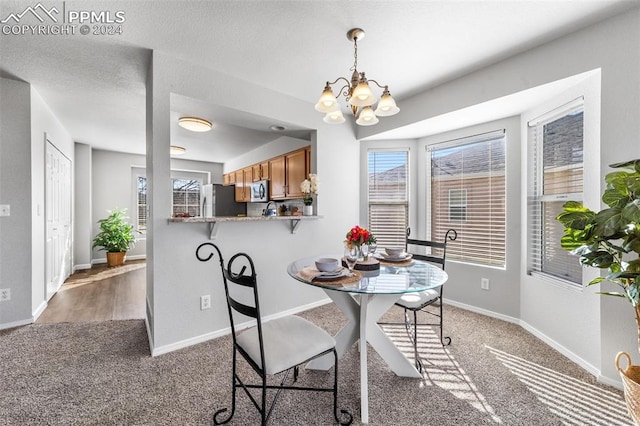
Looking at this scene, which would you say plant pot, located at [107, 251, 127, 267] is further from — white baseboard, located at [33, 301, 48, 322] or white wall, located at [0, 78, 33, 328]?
white wall, located at [0, 78, 33, 328]

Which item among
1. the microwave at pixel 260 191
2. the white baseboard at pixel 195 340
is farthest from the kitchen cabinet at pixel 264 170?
the white baseboard at pixel 195 340

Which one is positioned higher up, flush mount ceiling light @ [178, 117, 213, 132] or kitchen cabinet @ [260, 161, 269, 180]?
flush mount ceiling light @ [178, 117, 213, 132]

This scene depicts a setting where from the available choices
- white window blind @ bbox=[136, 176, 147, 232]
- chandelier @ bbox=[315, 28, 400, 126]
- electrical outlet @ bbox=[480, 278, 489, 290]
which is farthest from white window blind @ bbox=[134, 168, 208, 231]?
electrical outlet @ bbox=[480, 278, 489, 290]

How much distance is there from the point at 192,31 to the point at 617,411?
3766 millimetres

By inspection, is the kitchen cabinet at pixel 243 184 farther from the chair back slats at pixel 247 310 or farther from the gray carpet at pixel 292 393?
the chair back slats at pixel 247 310

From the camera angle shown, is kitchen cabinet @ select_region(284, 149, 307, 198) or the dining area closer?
the dining area

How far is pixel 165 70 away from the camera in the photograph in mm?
2270

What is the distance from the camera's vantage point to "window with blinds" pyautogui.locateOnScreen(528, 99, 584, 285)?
2.28 m

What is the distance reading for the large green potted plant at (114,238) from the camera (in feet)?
17.5

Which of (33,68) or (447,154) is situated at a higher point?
(33,68)

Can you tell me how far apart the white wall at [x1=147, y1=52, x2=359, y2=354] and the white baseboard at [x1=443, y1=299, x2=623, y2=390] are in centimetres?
175

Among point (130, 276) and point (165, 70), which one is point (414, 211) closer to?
point (165, 70)

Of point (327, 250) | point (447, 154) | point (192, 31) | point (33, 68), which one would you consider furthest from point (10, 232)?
point (447, 154)

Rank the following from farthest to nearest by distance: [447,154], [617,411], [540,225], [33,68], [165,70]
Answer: [447,154] < [540,225] < [33,68] < [165,70] < [617,411]
